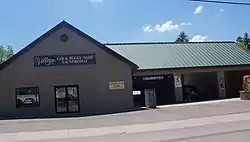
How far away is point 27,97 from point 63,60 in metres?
3.51

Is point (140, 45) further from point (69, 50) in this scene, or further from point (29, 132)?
point (29, 132)

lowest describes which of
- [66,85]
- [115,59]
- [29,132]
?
[29,132]

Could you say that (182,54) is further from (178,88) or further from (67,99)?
(67,99)

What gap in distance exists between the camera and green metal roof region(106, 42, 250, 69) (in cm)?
3406

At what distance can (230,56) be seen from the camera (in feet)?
121

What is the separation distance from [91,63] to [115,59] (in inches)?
69.1

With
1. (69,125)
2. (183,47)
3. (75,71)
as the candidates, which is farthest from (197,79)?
(69,125)

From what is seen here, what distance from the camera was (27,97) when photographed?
27.4 meters

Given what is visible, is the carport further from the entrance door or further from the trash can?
the entrance door

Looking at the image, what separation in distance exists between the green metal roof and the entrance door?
6.93 metres

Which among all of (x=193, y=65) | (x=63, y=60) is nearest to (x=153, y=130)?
(x=63, y=60)

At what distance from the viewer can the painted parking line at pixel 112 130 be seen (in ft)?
49.7

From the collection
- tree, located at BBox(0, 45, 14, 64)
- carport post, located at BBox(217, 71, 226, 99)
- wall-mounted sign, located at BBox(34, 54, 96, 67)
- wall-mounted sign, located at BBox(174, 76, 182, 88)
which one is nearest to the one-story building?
wall-mounted sign, located at BBox(34, 54, 96, 67)

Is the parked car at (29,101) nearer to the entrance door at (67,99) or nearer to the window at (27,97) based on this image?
the window at (27,97)
